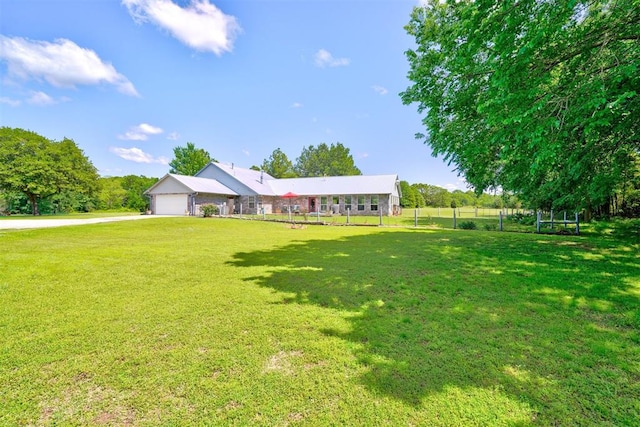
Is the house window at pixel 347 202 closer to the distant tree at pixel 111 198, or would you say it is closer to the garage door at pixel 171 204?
the garage door at pixel 171 204

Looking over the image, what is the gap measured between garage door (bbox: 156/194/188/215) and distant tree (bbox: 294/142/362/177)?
35448mm

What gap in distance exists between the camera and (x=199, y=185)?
26438 mm

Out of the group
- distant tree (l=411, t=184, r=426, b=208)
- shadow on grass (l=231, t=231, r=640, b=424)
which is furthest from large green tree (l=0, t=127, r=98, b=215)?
distant tree (l=411, t=184, r=426, b=208)

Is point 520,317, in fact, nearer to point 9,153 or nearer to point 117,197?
point 9,153

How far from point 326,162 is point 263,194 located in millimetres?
33549

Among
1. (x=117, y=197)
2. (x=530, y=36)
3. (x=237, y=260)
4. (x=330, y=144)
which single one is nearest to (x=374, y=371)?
(x=237, y=260)

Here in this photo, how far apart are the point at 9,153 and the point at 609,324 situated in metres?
44.2

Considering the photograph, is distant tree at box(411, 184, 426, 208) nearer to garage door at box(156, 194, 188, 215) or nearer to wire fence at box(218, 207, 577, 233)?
wire fence at box(218, 207, 577, 233)

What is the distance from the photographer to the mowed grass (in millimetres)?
2062

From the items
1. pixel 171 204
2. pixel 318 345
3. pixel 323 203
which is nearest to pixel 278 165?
pixel 323 203

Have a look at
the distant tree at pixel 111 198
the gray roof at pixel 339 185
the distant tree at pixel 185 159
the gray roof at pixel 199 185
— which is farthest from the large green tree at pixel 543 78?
the distant tree at pixel 111 198

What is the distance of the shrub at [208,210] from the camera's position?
2373 centimetres

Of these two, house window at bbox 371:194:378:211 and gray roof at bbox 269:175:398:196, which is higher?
gray roof at bbox 269:175:398:196

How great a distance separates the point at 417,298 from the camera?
4.43 m
